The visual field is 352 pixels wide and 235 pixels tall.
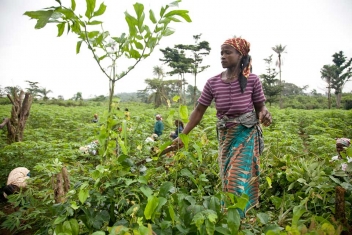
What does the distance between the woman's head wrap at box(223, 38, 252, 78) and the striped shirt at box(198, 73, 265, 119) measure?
5 centimetres

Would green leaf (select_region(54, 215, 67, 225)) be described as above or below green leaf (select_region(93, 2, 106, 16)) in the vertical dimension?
below

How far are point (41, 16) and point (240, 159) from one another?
1376mm

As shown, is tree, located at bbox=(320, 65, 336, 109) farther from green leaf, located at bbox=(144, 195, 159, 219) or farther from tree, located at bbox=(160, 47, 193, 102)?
green leaf, located at bbox=(144, 195, 159, 219)

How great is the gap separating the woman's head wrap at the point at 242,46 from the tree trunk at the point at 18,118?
455cm

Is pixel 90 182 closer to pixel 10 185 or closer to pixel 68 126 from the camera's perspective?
pixel 10 185

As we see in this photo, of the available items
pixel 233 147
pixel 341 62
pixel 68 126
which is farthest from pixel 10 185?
pixel 341 62

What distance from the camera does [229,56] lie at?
1717 millimetres

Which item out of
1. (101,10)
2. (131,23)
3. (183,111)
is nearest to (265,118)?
(183,111)

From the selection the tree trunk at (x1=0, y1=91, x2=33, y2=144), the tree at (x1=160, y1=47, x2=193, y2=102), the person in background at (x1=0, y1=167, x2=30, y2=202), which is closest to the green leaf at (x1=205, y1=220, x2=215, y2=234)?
the person in background at (x1=0, y1=167, x2=30, y2=202)

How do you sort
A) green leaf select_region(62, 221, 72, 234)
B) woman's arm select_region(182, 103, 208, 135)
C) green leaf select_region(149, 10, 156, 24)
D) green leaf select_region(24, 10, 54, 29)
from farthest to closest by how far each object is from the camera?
woman's arm select_region(182, 103, 208, 135)
green leaf select_region(149, 10, 156, 24)
green leaf select_region(62, 221, 72, 234)
green leaf select_region(24, 10, 54, 29)

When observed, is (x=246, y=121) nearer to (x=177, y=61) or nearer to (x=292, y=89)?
(x=177, y=61)

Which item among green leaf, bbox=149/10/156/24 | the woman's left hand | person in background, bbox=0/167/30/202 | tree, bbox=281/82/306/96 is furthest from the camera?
tree, bbox=281/82/306/96

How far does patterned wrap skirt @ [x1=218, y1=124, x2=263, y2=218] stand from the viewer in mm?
1642

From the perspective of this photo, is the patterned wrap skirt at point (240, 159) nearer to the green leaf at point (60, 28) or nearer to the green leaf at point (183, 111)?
the green leaf at point (183, 111)
